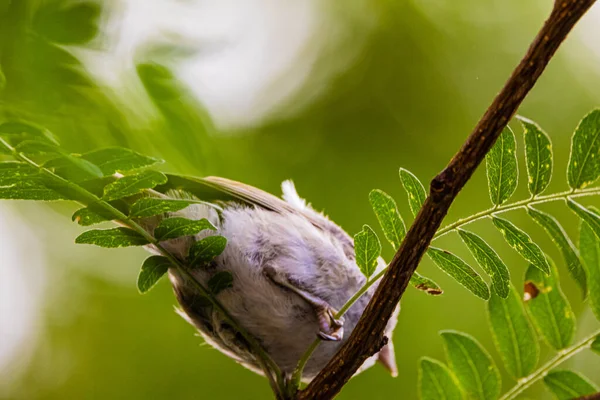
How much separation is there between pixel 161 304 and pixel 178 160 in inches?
136

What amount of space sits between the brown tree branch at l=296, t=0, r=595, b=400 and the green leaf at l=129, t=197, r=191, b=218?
1.77 feet

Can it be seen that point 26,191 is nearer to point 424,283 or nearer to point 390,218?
point 390,218

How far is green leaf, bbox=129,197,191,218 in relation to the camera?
181 centimetres

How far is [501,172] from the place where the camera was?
5.95ft

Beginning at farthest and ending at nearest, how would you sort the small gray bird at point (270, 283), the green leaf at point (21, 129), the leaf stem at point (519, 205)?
1. the small gray bird at point (270, 283)
2. the leaf stem at point (519, 205)
3. the green leaf at point (21, 129)

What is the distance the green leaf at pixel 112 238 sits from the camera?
1.85 meters

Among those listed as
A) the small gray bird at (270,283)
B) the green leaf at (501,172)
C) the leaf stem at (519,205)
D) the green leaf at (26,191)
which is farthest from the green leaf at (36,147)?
the green leaf at (501,172)

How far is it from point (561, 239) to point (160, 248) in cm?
105

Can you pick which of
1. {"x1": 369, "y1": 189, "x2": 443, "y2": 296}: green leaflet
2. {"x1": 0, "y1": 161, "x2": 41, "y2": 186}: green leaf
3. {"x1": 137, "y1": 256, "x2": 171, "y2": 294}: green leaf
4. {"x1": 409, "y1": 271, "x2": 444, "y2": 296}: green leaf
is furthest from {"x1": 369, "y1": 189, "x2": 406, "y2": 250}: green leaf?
{"x1": 0, "y1": 161, "x2": 41, "y2": 186}: green leaf

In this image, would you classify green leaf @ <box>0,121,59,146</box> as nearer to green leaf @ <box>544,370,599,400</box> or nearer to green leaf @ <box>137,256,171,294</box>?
green leaf @ <box>137,256,171,294</box>

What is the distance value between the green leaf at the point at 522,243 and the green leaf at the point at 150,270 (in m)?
0.93

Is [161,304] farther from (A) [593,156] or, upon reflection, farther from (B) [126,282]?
(A) [593,156]

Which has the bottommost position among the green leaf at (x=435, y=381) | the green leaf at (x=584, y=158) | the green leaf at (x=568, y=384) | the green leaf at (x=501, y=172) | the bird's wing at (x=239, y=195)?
the green leaf at (x=435, y=381)

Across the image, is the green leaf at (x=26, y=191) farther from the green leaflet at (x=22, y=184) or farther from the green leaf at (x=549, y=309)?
the green leaf at (x=549, y=309)
